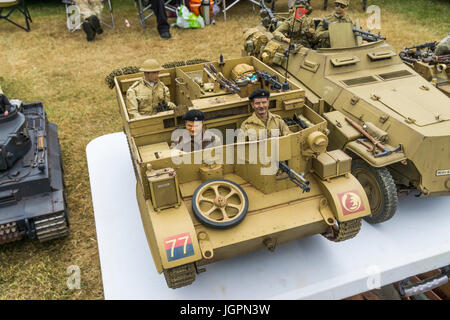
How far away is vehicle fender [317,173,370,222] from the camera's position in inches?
183

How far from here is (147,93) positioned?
5.95 meters

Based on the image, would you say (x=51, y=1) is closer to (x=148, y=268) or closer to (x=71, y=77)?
(x=71, y=77)

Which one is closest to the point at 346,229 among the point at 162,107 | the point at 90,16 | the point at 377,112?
the point at 377,112

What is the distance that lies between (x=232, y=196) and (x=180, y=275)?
1071 millimetres

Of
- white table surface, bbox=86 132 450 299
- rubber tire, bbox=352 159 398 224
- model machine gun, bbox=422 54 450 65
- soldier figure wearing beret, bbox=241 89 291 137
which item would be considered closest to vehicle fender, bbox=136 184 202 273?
white table surface, bbox=86 132 450 299

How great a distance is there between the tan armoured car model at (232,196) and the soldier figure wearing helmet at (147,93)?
0.73m

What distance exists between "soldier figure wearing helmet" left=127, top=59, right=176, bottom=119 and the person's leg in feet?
28.9

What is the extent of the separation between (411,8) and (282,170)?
50.1 ft

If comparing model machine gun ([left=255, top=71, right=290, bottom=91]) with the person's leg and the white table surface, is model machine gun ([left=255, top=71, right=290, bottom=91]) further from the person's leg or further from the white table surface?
the person's leg

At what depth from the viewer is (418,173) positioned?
5.35 metres

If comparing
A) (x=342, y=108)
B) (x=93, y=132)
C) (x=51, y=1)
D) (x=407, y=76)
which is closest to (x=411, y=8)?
(x=407, y=76)

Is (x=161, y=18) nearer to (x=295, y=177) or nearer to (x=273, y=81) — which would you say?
(x=273, y=81)

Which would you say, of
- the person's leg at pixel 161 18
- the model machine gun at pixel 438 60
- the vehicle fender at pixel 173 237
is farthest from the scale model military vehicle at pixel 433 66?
the person's leg at pixel 161 18

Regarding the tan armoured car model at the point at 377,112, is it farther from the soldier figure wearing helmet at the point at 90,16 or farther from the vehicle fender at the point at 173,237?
the soldier figure wearing helmet at the point at 90,16
